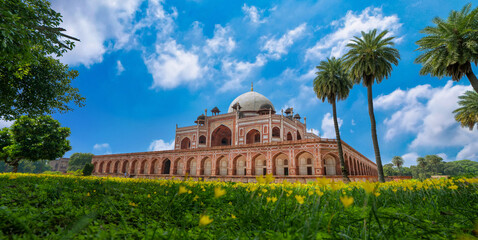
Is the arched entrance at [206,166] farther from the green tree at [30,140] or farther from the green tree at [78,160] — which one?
the green tree at [78,160]

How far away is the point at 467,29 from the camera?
13.5 meters

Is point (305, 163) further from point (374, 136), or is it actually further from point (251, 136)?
point (251, 136)

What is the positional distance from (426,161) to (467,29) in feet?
210

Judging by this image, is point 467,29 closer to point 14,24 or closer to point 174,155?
point 14,24

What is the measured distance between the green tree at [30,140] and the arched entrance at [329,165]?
94.7 ft

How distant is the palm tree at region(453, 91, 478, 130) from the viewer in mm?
22453

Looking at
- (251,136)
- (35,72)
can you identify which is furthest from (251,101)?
(35,72)

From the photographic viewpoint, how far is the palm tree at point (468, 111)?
22.5 metres

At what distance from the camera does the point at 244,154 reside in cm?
2694

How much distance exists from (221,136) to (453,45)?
31.4m

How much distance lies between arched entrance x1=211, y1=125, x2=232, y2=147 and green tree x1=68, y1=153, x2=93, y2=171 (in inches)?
1552

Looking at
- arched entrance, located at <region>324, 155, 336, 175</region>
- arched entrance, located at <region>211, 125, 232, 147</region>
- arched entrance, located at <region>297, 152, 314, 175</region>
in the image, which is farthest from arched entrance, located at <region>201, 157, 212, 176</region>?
arched entrance, located at <region>324, 155, 336, 175</region>

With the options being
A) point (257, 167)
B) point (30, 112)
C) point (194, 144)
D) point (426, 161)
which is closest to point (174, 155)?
point (194, 144)

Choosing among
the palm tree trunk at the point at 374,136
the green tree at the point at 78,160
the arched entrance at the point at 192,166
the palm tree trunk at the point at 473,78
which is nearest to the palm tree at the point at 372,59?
the palm tree trunk at the point at 374,136
